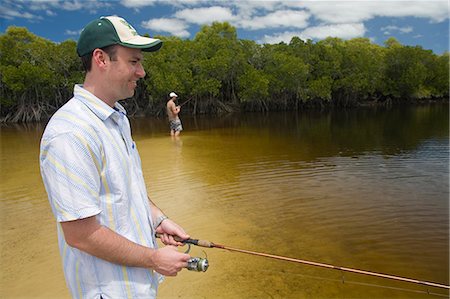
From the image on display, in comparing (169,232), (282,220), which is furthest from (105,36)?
(282,220)

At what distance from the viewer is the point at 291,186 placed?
22.7ft

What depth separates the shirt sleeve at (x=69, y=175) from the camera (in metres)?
1.34

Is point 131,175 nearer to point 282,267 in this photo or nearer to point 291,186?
point 282,267

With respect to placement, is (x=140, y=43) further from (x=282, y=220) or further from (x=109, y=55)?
(x=282, y=220)

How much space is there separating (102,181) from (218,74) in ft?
106

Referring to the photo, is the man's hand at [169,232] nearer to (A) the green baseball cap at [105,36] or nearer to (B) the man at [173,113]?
(A) the green baseball cap at [105,36]

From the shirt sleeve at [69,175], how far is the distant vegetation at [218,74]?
25.7 m

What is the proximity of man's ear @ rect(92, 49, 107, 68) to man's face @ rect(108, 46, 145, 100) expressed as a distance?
0.11 feet

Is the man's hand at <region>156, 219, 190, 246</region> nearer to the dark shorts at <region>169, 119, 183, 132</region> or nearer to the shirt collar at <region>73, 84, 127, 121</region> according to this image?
the shirt collar at <region>73, 84, 127, 121</region>

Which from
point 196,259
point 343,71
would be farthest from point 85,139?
point 343,71

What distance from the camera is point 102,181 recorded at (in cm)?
146

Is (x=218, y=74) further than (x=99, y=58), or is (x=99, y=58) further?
(x=218, y=74)

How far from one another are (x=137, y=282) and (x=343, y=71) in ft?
135

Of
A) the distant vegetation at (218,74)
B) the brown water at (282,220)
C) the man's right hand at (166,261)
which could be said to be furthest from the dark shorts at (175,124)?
the distant vegetation at (218,74)
